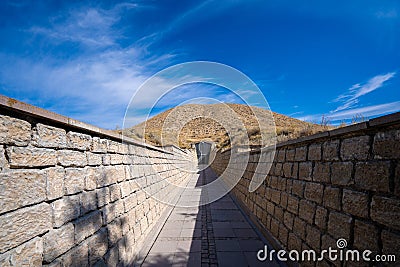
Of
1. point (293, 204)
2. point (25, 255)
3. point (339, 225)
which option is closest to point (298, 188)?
point (293, 204)

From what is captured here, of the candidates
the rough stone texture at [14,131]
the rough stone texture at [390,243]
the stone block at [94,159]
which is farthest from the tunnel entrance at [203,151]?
the rough stone texture at [14,131]

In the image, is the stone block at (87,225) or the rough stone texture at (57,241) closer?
the rough stone texture at (57,241)

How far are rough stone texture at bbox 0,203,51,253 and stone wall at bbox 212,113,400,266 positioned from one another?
2179 mm

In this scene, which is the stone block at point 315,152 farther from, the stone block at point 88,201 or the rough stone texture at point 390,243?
the stone block at point 88,201

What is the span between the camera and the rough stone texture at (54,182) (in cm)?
160

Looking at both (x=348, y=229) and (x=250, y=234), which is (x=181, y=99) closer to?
(x=250, y=234)

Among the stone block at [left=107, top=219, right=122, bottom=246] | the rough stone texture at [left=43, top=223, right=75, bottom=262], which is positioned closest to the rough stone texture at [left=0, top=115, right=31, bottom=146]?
the rough stone texture at [left=43, top=223, right=75, bottom=262]

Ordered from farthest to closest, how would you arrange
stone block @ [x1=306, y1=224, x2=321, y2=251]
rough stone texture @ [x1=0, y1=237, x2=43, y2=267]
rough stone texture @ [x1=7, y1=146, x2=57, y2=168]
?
stone block @ [x1=306, y1=224, x2=321, y2=251] → rough stone texture @ [x1=7, y1=146, x2=57, y2=168] → rough stone texture @ [x1=0, y1=237, x2=43, y2=267]

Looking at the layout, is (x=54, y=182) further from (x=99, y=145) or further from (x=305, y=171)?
(x=305, y=171)

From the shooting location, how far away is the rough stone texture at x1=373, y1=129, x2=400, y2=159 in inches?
55.4

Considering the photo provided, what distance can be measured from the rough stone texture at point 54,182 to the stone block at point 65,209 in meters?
0.06

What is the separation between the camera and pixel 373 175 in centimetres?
157

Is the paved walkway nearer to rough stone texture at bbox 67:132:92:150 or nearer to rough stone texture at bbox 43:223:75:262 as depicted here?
rough stone texture at bbox 43:223:75:262

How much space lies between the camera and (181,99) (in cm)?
767
